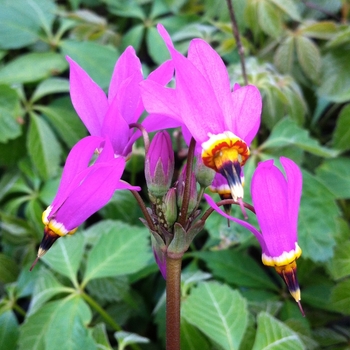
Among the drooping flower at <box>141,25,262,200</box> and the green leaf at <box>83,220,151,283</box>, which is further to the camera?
the green leaf at <box>83,220,151,283</box>

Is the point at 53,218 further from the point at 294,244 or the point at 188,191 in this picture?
the point at 294,244

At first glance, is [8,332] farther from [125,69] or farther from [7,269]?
[125,69]

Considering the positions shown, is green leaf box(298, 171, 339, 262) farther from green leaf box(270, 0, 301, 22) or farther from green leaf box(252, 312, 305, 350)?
green leaf box(270, 0, 301, 22)

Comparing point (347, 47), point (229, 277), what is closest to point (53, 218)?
point (229, 277)

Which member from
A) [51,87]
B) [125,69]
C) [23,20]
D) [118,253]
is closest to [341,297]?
[118,253]

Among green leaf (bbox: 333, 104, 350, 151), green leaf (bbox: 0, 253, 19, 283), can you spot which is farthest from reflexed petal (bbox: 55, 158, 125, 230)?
green leaf (bbox: 333, 104, 350, 151)
